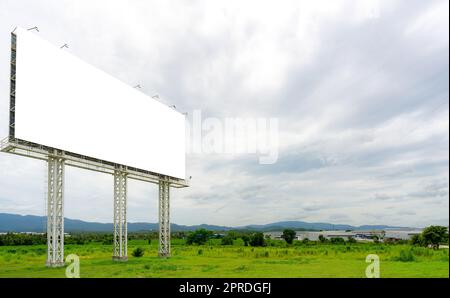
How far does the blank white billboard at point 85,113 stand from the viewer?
614 inches

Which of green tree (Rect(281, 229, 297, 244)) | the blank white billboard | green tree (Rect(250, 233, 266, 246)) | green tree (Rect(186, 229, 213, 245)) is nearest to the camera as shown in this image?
the blank white billboard

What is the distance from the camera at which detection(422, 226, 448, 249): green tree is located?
34.4 m

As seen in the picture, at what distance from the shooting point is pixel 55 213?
16.8 metres

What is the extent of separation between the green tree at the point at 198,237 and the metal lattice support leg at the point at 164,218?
1921 cm

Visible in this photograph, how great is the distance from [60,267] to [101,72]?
9138mm

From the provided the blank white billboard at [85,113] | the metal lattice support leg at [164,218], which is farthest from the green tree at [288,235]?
the blank white billboard at [85,113]

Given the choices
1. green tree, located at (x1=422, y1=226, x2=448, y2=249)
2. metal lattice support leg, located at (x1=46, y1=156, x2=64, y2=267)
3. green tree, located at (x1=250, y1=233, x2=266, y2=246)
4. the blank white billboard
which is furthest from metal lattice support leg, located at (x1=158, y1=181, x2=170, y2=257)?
green tree, located at (x1=422, y1=226, x2=448, y2=249)

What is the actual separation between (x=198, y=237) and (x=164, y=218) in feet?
64.7

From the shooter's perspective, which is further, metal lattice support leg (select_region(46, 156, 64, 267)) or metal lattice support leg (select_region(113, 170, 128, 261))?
metal lattice support leg (select_region(113, 170, 128, 261))

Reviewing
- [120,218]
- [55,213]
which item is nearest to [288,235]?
[120,218]

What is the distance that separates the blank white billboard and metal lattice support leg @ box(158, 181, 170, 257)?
1.56 metres

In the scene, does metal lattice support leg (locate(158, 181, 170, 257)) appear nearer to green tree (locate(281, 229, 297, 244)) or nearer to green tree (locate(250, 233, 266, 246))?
green tree (locate(250, 233, 266, 246))

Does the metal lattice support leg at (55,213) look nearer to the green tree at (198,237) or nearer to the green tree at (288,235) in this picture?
the green tree at (198,237)
